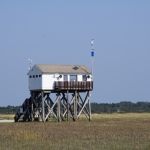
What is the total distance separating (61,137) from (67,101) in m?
33.4

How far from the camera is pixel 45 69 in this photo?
7319 centimetres

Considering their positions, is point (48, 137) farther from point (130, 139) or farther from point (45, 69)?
point (45, 69)

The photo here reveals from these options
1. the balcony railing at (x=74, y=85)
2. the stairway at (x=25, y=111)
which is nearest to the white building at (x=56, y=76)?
the balcony railing at (x=74, y=85)

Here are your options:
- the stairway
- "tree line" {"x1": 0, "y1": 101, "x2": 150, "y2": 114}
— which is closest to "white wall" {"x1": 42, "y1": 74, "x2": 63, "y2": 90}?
the stairway

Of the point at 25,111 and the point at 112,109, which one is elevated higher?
the point at 112,109

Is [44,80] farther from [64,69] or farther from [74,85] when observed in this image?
[74,85]

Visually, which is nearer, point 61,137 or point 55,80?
point 61,137

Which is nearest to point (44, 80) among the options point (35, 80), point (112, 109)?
point (35, 80)

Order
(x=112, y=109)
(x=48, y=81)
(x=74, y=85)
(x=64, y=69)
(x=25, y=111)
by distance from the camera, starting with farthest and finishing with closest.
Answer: (x=112, y=109) < (x=25, y=111) < (x=64, y=69) < (x=74, y=85) < (x=48, y=81)

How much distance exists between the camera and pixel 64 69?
74.4 metres

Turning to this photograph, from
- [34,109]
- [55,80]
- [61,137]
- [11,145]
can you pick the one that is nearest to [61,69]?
[55,80]

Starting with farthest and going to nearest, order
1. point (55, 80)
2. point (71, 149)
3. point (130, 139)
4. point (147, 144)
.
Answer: point (55, 80)
point (130, 139)
point (147, 144)
point (71, 149)

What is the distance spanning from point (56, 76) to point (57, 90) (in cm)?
178

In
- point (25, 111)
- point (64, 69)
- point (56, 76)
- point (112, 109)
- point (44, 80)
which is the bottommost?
point (25, 111)
